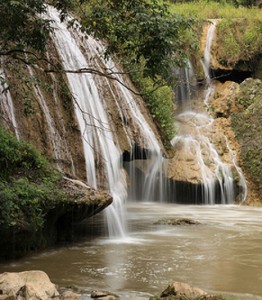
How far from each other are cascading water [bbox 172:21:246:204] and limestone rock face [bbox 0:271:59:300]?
1103cm

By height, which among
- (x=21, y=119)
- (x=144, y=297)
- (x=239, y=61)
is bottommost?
(x=144, y=297)

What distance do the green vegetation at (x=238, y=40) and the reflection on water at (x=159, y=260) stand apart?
37.6 ft

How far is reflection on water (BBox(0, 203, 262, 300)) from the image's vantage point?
6621 millimetres

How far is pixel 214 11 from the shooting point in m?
25.5

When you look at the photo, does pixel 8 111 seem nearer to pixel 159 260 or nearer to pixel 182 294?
pixel 159 260

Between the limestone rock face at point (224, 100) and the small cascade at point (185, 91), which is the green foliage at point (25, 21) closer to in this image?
the limestone rock face at point (224, 100)

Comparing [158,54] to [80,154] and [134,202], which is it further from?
[134,202]

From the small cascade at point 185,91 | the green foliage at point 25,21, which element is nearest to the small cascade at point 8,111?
the green foliage at point 25,21

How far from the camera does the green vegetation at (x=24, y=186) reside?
24.5 feet

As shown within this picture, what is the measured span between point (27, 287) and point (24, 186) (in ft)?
9.14

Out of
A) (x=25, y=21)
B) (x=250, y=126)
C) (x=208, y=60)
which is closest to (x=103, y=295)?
(x=25, y=21)

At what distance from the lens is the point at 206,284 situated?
21.8ft

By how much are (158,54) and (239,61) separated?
15.4 metres

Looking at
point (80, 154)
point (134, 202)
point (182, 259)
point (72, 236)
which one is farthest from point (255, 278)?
point (134, 202)
